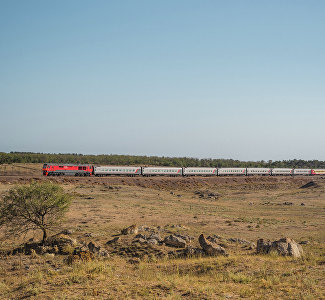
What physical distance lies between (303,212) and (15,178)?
57.1 meters

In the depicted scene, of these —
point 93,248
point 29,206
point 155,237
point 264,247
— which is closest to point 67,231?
point 29,206

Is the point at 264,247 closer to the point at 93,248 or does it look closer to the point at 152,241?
the point at 152,241

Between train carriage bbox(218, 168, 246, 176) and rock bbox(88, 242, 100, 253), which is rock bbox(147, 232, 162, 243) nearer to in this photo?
rock bbox(88, 242, 100, 253)

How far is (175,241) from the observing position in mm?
23969

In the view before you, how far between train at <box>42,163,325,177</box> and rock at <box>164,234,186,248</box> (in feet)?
186

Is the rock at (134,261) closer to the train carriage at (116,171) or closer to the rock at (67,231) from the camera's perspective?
the rock at (67,231)

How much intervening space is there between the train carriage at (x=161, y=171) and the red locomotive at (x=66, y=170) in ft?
52.3

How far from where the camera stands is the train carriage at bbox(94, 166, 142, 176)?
81.0 metres

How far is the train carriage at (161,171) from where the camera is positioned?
87906 millimetres

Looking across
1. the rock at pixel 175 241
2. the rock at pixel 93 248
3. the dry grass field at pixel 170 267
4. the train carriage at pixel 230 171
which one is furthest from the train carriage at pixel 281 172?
the rock at pixel 93 248

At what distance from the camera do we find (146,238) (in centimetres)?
2509

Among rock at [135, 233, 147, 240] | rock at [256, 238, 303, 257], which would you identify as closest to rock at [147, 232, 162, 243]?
rock at [135, 233, 147, 240]

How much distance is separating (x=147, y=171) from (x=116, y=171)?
967 cm

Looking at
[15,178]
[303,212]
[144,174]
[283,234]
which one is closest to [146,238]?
[283,234]
